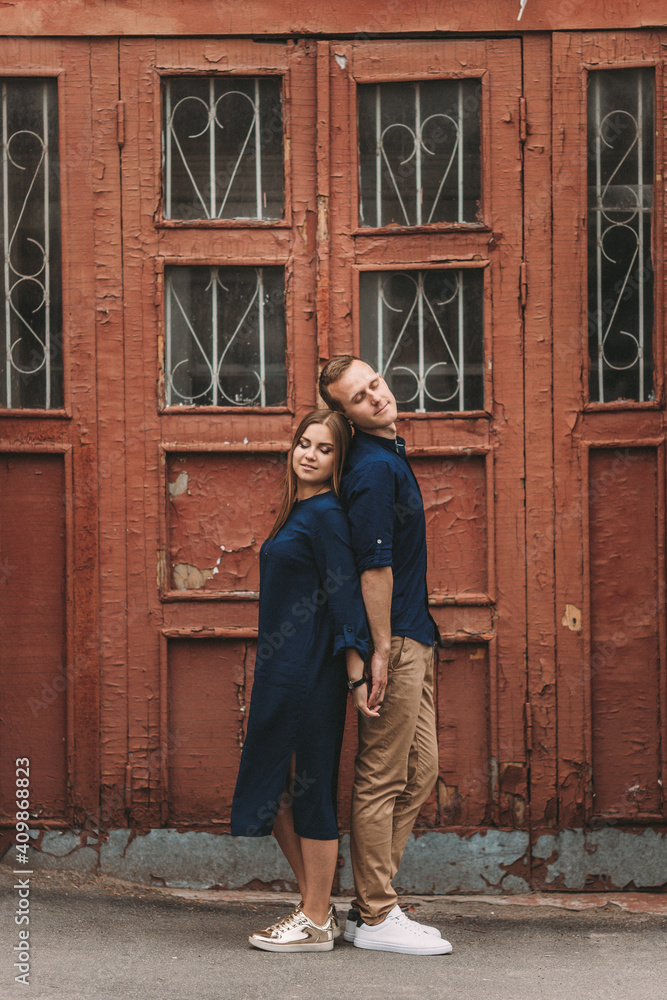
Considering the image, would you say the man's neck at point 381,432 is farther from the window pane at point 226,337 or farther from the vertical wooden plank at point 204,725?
the vertical wooden plank at point 204,725

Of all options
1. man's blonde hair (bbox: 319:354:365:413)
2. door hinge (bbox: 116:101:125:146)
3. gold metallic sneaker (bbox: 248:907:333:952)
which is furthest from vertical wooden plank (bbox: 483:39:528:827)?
door hinge (bbox: 116:101:125:146)

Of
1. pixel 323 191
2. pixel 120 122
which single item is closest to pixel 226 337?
pixel 323 191

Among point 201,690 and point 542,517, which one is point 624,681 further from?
point 201,690

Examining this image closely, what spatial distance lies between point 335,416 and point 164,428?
1012 millimetres

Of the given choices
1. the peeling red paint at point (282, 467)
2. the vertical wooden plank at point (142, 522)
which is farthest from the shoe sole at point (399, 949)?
the vertical wooden plank at point (142, 522)

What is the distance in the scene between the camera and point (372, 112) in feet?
13.9

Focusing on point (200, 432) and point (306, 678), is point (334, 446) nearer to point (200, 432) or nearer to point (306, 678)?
point (306, 678)

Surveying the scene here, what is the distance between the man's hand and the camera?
3416 mm

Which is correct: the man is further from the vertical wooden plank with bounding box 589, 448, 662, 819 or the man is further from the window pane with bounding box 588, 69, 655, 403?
the window pane with bounding box 588, 69, 655, 403

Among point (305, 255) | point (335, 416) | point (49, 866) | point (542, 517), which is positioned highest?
point (305, 255)

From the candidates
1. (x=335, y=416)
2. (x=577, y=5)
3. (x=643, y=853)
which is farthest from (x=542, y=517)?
(x=577, y=5)

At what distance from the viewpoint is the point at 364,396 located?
11.5 feet

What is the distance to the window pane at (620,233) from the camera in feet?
13.8

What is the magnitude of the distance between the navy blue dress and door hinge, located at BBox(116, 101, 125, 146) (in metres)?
1.78
